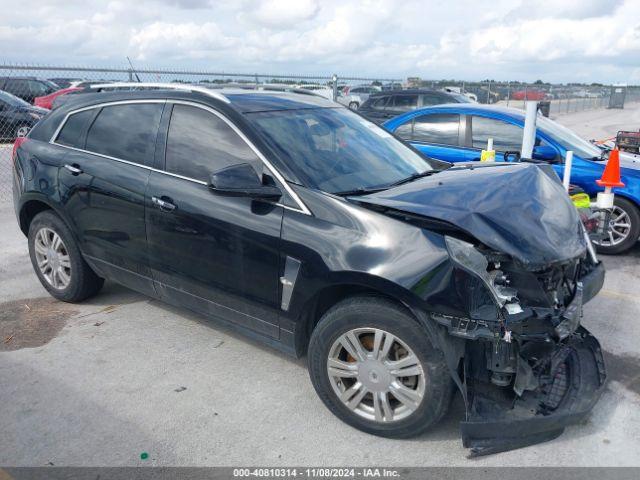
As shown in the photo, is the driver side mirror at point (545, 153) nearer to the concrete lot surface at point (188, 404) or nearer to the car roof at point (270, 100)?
the concrete lot surface at point (188, 404)

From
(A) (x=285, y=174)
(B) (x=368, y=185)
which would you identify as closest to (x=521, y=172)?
(B) (x=368, y=185)

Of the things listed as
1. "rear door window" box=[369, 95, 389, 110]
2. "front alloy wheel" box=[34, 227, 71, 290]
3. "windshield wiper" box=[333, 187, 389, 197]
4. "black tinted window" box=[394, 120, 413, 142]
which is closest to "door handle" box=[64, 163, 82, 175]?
"front alloy wheel" box=[34, 227, 71, 290]

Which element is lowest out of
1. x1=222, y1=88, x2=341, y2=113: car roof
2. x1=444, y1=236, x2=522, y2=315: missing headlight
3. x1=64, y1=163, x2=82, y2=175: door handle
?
x1=444, y1=236, x2=522, y2=315: missing headlight

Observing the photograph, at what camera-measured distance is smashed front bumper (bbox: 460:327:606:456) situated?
9.21 feet

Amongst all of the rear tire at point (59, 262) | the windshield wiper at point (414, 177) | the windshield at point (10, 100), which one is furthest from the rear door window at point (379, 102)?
the rear tire at point (59, 262)

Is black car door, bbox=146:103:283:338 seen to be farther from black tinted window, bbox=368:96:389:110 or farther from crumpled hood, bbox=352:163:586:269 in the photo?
black tinted window, bbox=368:96:389:110

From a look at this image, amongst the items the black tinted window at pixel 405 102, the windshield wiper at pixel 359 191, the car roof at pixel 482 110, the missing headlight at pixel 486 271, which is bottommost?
the missing headlight at pixel 486 271

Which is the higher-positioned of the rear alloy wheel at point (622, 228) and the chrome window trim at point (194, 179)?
the chrome window trim at point (194, 179)

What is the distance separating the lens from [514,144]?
22.7 ft

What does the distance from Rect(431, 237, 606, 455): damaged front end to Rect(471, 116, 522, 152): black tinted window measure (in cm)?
414

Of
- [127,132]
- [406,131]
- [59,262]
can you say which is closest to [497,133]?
[406,131]

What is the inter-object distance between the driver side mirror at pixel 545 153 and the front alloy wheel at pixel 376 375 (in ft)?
14.8

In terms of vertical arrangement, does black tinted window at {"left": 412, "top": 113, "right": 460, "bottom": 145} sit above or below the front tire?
above

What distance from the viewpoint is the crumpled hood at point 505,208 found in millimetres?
2855
